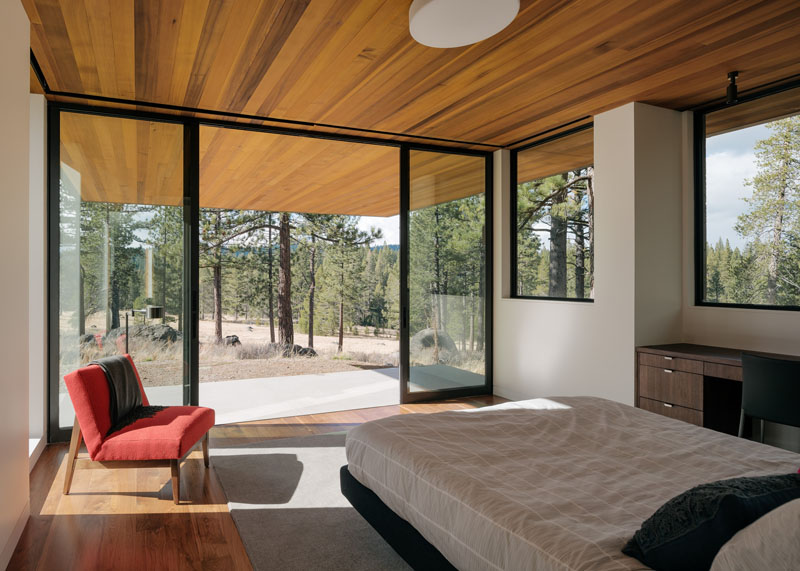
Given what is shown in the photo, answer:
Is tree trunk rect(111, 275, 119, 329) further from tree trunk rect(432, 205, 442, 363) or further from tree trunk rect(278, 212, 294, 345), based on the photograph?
tree trunk rect(278, 212, 294, 345)

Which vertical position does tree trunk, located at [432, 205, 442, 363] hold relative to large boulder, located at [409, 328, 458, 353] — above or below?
above

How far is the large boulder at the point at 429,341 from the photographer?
554cm

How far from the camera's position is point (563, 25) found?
294 centimetres

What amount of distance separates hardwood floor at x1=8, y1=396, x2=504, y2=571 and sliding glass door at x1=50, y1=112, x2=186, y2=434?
831 mm

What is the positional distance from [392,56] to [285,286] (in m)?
8.96

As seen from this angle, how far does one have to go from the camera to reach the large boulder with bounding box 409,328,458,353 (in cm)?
554

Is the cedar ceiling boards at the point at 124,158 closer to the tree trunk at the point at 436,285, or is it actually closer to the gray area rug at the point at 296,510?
the gray area rug at the point at 296,510

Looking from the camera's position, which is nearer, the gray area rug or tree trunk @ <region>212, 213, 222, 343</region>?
the gray area rug

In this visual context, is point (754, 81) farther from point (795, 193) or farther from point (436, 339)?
point (436, 339)

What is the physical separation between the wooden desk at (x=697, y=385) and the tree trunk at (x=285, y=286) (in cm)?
882

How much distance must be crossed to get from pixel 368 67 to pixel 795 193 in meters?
2.99

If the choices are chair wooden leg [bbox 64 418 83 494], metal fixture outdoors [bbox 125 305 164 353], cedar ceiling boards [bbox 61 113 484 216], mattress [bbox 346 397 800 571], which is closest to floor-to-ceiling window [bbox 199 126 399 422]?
cedar ceiling boards [bbox 61 113 484 216]

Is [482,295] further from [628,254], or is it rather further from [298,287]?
[298,287]

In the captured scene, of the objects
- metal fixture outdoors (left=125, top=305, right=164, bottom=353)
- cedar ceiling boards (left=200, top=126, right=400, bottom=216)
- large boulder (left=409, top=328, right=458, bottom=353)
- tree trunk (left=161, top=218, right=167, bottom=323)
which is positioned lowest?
large boulder (left=409, top=328, right=458, bottom=353)
